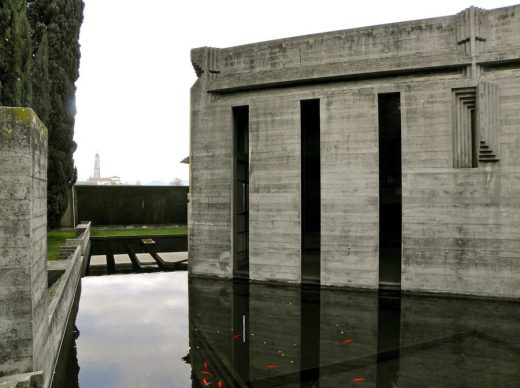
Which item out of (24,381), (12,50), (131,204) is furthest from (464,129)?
(131,204)

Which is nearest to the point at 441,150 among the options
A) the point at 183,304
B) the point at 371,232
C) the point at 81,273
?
the point at 371,232

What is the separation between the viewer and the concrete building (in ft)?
38.9

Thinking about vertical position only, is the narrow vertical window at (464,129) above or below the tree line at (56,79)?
below

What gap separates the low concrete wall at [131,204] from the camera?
3005cm

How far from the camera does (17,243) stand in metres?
5.17

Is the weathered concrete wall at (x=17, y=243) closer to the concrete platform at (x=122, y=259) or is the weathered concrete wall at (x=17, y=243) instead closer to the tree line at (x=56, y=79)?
the concrete platform at (x=122, y=259)

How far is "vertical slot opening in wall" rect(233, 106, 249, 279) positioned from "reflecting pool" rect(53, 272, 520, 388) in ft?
7.69

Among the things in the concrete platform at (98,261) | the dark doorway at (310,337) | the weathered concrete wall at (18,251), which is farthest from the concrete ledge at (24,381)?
the concrete platform at (98,261)

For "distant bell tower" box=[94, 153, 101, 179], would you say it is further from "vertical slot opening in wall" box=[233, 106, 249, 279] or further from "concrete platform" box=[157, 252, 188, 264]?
"vertical slot opening in wall" box=[233, 106, 249, 279]

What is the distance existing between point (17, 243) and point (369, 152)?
10.8 m

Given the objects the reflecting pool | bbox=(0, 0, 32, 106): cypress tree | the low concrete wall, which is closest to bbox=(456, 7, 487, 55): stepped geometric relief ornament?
the reflecting pool

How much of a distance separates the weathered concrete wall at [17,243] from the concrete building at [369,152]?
966 cm

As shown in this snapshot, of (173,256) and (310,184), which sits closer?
(173,256)

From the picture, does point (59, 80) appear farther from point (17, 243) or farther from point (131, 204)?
point (17, 243)
